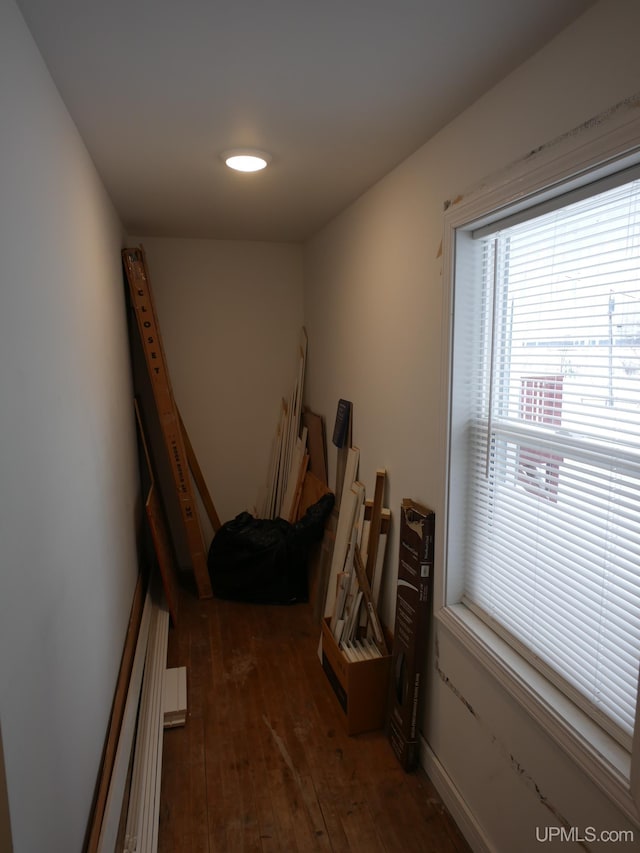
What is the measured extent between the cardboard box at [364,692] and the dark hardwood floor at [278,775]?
0.06m

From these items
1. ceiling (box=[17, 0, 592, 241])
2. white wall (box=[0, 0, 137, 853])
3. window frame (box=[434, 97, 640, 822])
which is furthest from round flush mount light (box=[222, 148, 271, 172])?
window frame (box=[434, 97, 640, 822])

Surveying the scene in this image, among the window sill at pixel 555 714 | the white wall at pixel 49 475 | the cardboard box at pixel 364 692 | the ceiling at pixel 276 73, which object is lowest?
the cardboard box at pixel 364 692

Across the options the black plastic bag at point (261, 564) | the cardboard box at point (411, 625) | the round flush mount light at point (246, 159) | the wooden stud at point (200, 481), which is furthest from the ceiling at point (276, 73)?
the black plastic bag at point (261, 564)

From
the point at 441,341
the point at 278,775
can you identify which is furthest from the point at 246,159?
the point at 278,775

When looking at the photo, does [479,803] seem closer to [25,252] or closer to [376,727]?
[376,727]

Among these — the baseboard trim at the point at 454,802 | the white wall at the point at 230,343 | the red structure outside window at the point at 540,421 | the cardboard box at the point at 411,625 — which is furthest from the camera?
the white wall at the point at 230,343

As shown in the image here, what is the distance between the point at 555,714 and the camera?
4.59 ft

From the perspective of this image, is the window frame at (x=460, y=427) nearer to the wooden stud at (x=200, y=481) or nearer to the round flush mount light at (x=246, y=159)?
the round flush mount light at (x=246, y=159)

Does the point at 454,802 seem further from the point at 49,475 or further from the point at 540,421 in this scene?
the point at 49,475

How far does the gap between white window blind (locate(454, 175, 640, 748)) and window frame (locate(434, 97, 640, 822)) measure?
0.16 feet

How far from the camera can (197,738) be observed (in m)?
2.34

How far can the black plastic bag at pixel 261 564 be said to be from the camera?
137 inches

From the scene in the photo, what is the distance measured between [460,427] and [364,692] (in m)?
1.32

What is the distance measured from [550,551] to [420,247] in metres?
1.28
